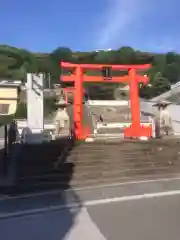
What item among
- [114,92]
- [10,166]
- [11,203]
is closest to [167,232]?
[11,203]

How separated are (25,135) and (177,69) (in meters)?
60.0

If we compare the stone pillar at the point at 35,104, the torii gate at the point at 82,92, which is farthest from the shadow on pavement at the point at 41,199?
the torii gate at the point at 82,92

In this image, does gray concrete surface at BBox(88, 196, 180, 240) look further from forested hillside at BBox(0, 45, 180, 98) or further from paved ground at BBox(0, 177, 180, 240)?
forested hillside at BBox(0, 45, 180, 98)

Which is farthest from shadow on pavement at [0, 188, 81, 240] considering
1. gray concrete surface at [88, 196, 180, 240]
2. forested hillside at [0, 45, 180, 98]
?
Answer: forested hillside at [0, 45, 180, 98]

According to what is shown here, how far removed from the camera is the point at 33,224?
7277mm

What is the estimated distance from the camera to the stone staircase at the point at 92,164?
35.9ft

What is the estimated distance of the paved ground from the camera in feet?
21.8

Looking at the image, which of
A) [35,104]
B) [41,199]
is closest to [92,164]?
[41,199]

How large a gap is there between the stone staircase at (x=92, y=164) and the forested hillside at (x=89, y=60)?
1572 inches

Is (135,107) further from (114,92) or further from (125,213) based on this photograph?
(114,92)

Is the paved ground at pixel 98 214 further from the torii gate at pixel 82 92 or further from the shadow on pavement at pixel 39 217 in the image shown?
the torii gate at pixel 82 92

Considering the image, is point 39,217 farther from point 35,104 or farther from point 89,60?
point 89,60

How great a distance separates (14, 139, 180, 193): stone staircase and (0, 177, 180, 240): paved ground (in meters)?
0.83

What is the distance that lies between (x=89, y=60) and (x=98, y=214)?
87.7 metres
